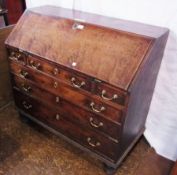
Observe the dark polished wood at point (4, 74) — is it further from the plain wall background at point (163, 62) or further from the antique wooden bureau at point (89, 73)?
the plain wall background at point (163, 62)

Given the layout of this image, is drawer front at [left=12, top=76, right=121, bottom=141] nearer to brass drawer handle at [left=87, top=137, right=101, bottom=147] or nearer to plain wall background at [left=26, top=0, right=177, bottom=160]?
brass drawer handle at [left=87, top=137, right=101, bottom=147]

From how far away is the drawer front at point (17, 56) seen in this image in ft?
5.37

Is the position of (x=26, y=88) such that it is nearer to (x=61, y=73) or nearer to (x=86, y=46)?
(x=61, y=73)

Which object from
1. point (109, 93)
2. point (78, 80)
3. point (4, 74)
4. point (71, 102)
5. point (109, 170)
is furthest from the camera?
point (4, 74)

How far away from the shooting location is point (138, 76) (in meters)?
1.19

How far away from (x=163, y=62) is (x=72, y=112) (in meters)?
0.76

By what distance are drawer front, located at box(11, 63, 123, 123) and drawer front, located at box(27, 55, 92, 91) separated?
40 millimetres

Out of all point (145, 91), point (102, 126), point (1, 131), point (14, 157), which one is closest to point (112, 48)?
point (145, 91)

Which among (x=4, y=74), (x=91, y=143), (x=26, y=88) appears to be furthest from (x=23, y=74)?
(x=91, y=143)

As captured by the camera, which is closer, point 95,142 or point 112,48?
point 112,48

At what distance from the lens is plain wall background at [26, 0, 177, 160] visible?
1.44 m

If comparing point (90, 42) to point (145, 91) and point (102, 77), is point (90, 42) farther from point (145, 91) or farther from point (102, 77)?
point (145, 91)

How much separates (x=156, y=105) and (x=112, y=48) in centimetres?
71

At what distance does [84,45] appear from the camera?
4.47 feet
